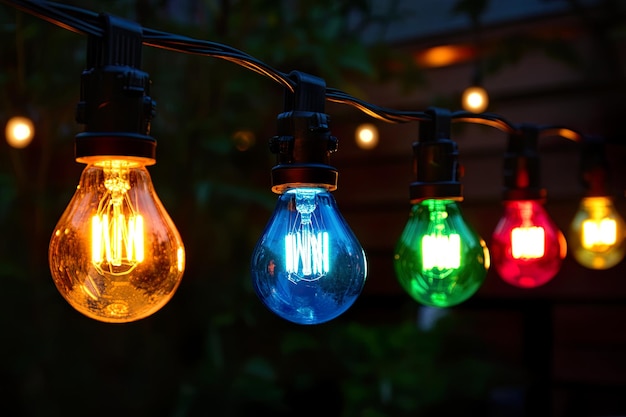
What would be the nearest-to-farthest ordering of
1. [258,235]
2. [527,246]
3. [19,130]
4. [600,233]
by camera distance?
[527,246], [600,233], [19,130], [258,235]

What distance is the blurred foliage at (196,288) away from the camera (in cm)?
197

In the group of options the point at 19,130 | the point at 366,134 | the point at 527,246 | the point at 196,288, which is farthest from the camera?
the point at 366,134

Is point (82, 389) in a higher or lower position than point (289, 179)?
lower

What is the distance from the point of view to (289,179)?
768mm

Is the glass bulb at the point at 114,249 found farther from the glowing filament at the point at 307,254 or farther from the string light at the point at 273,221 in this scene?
the glowing filament at the point at 307,254

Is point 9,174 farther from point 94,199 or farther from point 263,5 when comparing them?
point 94,199

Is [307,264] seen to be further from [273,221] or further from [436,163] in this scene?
[436,163]

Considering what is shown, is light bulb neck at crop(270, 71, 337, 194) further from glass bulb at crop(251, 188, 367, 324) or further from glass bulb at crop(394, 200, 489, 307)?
glass bulb at crop(394, 200, 489, 307)

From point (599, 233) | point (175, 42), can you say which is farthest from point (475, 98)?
point (175, 42)

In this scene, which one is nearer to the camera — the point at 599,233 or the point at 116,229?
the point at 116,229

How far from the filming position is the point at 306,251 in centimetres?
75

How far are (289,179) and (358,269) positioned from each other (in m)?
0.13

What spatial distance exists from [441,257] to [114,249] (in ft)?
1.50

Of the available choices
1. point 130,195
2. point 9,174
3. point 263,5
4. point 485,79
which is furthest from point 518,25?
point 130,195
